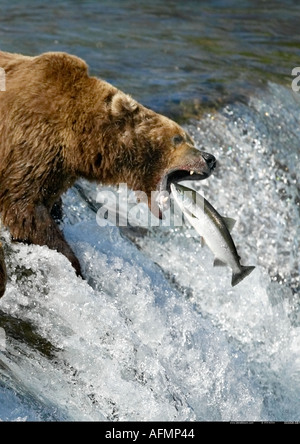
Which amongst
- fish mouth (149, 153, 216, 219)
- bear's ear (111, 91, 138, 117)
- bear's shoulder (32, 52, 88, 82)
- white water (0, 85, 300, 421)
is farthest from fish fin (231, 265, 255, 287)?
bear's shoulder (32, 52, 88, 82)

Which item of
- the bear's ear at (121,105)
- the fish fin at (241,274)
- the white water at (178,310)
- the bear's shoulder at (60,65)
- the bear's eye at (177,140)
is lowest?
the white water at (178,310)

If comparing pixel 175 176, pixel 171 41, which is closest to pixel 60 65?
pixel 175 176

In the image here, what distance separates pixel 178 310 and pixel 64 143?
1.48m

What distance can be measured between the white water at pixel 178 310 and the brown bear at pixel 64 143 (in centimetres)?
26

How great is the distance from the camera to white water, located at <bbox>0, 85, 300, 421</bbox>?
17.1ft

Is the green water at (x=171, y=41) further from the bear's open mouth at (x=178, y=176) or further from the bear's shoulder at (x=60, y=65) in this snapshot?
the bear's shoulder at (x=60, y=65)

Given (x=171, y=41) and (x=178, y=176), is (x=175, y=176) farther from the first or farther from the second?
(x=171, y=41)

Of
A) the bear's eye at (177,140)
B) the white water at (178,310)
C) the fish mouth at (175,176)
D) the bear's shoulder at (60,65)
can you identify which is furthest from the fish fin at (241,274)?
the bear's shoulder at (60,65)

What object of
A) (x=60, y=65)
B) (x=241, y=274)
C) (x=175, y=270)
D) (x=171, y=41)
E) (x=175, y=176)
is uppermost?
(x=60, y=65)

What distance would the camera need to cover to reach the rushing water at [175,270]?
17.4 ft

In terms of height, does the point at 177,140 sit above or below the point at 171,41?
above

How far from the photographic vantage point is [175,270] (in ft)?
25.2

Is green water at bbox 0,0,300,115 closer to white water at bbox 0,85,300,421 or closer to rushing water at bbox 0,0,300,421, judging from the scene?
rushing water at bbox 0,0,300,421

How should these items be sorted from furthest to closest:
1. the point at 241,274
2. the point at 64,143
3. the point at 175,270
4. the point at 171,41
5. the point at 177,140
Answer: the point at 171,41 → the point at 175,270 → the point at 241,274 → the point at 177,140 → the point at 64,143
